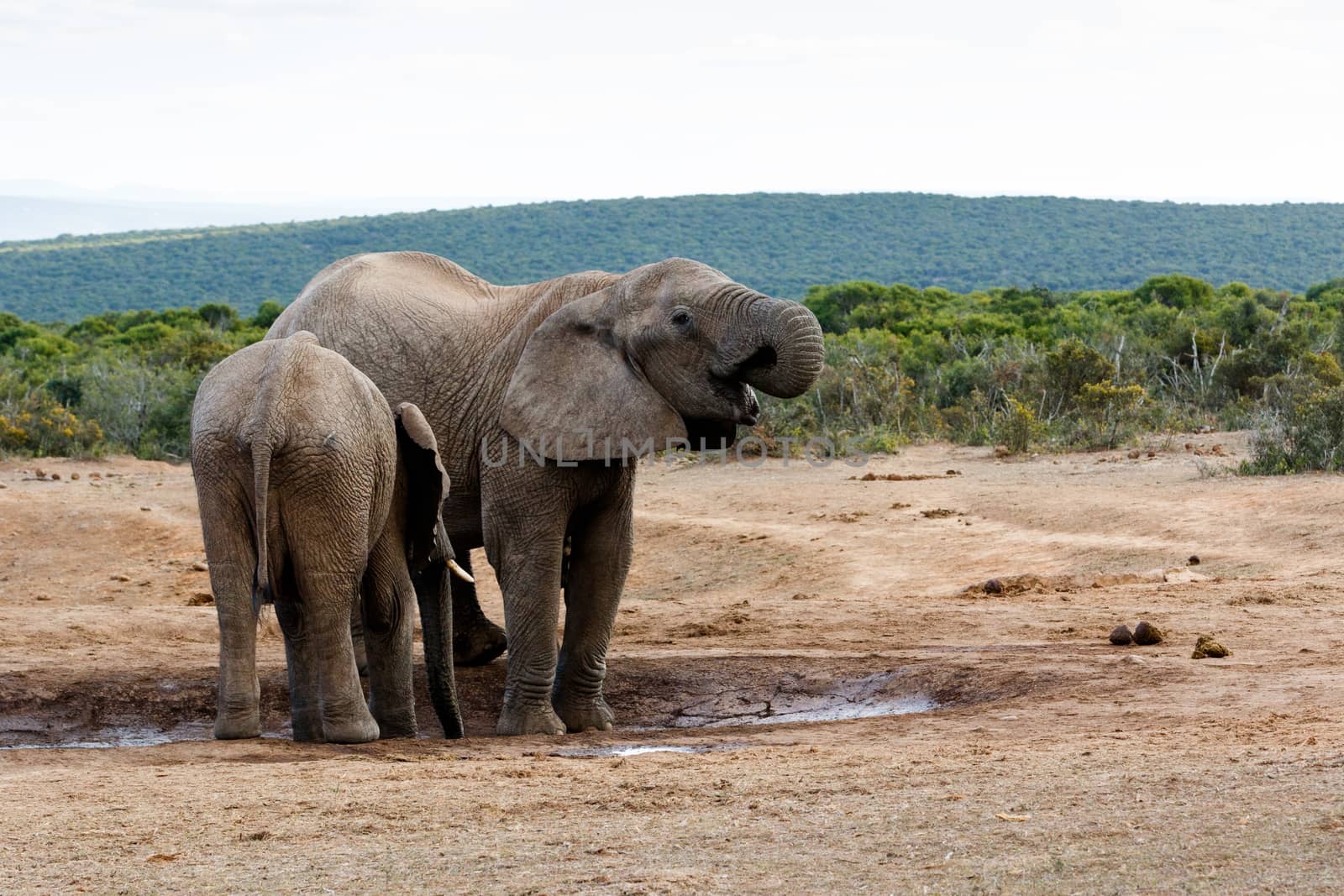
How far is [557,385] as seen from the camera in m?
7.48

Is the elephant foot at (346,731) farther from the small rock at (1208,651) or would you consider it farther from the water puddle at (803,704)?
the small rock at (1208,651)

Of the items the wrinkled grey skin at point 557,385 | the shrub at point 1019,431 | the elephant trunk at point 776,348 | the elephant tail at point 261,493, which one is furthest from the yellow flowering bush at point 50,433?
the elephant trunk at point 776,348

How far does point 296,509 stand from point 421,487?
875 millimetres

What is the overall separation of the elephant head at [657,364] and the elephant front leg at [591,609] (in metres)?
0.55

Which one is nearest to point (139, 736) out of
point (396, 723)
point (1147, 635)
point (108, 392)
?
point (396, 723)

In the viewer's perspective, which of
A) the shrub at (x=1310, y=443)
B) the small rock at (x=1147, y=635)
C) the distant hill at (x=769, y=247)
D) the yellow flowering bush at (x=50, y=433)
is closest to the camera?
the small rock at (x=1147, y=635)

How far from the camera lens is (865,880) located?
4141 millimetres

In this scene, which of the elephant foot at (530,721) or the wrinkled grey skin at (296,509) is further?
the elephant foot at (530,721)

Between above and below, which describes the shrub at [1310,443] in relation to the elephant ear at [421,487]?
below

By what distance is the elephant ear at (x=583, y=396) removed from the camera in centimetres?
726

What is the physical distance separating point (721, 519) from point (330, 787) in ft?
32.3

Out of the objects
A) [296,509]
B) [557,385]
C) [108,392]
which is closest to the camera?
[296,509]

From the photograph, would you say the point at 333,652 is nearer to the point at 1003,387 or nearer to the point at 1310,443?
the point at 1310,443

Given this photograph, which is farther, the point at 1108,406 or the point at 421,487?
the point at 1108,406
